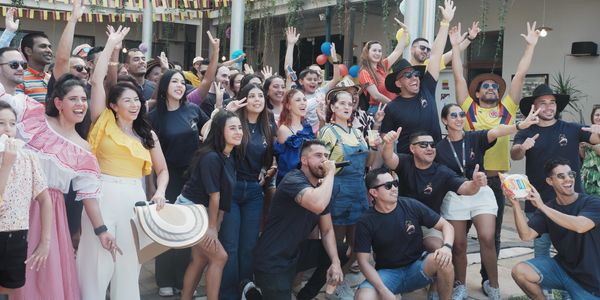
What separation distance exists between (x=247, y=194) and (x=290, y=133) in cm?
71

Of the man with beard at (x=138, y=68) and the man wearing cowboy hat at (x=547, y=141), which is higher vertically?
the man with beard at (x=138, y=68)

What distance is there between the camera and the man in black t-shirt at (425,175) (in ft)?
16.1

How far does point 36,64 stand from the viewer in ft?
16.7

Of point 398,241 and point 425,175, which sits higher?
point 425,175

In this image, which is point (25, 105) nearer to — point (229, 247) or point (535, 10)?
point (229, 247)

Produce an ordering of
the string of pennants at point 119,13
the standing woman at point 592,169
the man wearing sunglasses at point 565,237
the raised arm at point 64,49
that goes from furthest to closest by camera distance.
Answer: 1. the string of pennants at point 119,13
2. the standing woman at point 592,169
3. the man wearing sunglasses at point 565,237
4. the raised arm at point 64,49

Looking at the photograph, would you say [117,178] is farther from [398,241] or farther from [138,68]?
[138,68]

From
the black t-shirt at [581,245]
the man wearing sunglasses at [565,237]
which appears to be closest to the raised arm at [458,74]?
the man wearing sunglasses at [565,237]

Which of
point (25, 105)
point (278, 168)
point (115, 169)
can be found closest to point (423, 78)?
point (278, 168)

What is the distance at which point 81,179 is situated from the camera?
3.66 m

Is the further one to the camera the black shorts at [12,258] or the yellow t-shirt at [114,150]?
the yellow t-shirt at [114,150]

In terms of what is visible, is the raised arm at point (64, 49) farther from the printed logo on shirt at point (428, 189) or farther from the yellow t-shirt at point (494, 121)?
A: the yellow t-shirt at point (494, 121)

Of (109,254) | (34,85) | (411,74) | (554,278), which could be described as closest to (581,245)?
(554,278)

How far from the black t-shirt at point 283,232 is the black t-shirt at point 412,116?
1312 millimetres
